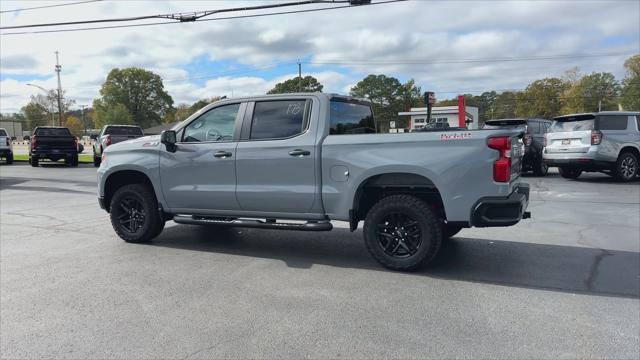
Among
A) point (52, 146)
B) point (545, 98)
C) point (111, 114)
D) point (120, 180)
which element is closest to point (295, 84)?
point (111, 114)

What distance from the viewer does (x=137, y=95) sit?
3787 inches

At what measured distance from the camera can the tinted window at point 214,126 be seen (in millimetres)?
6242

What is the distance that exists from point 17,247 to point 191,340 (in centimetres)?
441

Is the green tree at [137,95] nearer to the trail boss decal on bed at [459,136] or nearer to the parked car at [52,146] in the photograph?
the parked car at [52,146]

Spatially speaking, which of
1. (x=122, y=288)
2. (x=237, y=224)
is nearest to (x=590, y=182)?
(x=237, y=224)

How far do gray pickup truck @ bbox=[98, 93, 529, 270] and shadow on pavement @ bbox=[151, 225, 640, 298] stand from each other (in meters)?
0.44

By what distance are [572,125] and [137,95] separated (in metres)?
94.1

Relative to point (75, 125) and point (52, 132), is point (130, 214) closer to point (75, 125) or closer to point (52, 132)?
point (52, 132)

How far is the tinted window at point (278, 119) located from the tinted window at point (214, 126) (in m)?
0.34

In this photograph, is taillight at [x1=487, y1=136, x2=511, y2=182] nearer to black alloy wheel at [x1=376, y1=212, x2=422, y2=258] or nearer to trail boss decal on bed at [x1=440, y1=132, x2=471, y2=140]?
trail boss decal on bed at [x1=440, y1=132, x2=471, y2=140]

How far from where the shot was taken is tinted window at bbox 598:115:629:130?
1348cm

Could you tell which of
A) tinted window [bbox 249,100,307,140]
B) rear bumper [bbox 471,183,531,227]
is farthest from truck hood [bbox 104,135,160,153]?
rear bumper [bbox 471,183,531,227]

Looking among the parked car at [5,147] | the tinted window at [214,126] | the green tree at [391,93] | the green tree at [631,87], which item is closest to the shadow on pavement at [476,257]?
the tinted window at [214,126]

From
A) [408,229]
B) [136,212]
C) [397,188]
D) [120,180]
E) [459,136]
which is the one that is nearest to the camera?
[459,136]
